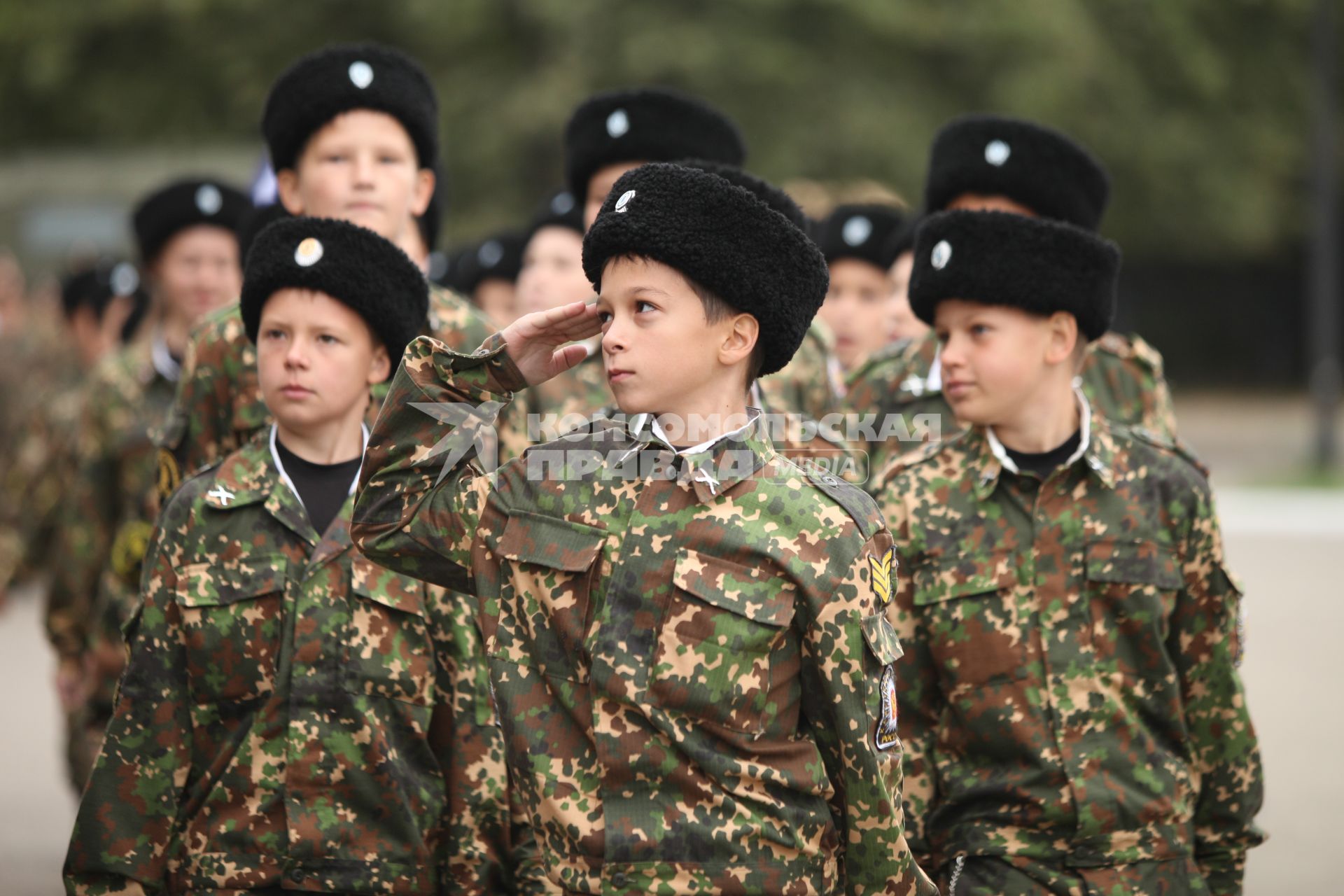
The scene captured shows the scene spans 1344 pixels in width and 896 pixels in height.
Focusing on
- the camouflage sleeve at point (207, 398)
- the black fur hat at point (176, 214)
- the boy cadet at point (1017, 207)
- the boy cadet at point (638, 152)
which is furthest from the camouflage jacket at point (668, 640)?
the black fur hat at point (176, 214)

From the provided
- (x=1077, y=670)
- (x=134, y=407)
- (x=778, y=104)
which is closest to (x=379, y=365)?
(x=1077, y=670)

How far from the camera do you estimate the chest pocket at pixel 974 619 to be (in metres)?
3.92

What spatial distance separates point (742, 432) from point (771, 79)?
1745 centimetres

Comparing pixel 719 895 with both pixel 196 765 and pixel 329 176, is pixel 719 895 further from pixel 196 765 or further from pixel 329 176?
pixel 329 176

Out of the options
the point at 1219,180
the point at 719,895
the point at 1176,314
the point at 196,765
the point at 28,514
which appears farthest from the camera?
the point at 1176,314

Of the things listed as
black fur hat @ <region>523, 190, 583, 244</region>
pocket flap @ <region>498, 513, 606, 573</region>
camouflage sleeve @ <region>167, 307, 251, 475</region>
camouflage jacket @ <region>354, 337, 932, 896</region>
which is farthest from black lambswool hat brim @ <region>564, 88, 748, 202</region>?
pocket flap @ <region>498, 513, 606, 573</region>

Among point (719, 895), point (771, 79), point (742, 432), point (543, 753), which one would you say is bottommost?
point (719, 895)

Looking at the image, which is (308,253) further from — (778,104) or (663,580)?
(778,104)

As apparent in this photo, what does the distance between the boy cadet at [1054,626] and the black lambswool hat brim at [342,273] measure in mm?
1254

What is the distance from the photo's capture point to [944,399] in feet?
17.6

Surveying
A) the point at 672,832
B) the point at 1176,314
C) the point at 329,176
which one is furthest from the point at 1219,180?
the point at 672,832

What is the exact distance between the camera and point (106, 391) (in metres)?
6.40

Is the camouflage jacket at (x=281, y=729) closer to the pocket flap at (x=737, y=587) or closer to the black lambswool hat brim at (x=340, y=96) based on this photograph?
the pocket flap at (x=737, y=587)

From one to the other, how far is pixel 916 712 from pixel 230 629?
1.58 m
